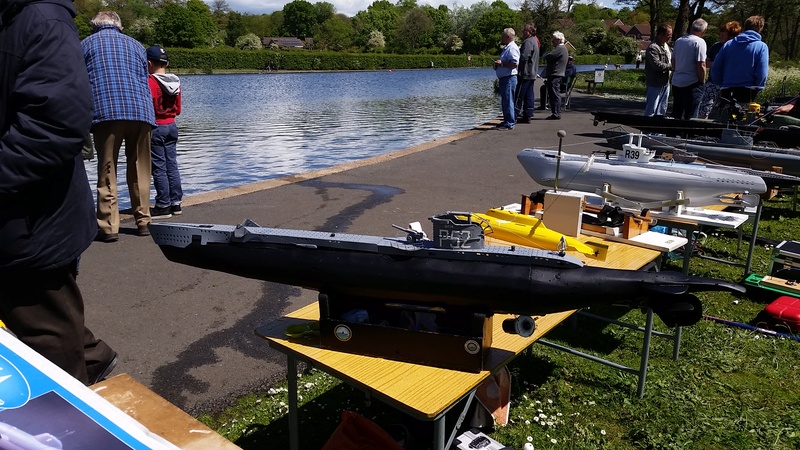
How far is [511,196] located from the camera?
863cm

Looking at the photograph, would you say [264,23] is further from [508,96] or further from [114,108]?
[114,108]

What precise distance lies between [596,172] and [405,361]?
3.36 meters

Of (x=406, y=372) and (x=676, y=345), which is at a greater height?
(x=406, y=372)

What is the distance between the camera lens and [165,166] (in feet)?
23.4

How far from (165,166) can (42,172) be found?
4.65m

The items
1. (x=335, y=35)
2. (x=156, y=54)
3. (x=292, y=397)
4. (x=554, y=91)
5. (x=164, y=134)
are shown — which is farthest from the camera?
(x=335, y=35)

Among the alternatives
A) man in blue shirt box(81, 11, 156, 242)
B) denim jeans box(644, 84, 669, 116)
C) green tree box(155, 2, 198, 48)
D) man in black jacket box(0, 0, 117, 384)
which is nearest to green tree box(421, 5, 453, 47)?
green tree box(155, 2, 198, 48)

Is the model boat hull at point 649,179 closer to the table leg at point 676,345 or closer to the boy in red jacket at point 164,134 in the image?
the table leg at point 676,345

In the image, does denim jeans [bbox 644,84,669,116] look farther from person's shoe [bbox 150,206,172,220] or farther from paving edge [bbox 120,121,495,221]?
person's shoe [bbox 150,206,172,220]

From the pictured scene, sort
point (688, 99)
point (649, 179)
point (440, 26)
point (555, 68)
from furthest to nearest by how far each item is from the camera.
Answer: point (440, 26), point (555, 68), point (688, 99), point (649, 179)

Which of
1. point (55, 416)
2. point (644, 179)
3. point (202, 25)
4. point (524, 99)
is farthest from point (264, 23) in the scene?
point (55, 416)

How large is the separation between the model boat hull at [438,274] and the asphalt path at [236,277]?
1557 millimetres

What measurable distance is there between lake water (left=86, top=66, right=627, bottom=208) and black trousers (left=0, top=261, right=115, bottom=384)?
577cm

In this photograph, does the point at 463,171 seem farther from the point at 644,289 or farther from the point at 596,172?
the point at 644,289
